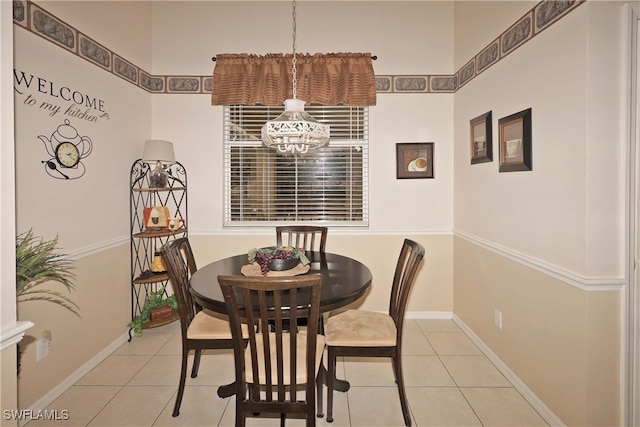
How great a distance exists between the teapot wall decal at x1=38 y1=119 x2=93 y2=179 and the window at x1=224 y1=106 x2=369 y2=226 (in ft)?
4.28

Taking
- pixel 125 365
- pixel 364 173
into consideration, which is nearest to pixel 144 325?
pixel 125 365

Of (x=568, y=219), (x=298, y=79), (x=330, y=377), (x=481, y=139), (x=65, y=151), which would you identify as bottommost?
(x=330, y=377)

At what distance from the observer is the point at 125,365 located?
2619mm

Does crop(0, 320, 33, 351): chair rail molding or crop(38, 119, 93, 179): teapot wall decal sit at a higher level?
crop(38, 119, 93, 179): teapot wall decal

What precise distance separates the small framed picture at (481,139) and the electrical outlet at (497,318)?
117cm

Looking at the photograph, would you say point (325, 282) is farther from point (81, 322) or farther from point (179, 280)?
point (81, 322)

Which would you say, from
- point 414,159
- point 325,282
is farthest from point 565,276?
point 414,159

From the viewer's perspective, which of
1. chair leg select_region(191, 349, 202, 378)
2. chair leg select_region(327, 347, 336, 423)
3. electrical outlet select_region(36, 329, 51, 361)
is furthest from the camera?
chair leg select_region(191, 349, 202, 378)

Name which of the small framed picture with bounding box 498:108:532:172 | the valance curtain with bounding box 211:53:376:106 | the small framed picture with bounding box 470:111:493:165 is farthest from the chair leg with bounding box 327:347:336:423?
the valance curtain with bounding box 211:53:376:106

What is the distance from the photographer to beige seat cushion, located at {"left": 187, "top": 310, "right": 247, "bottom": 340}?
2021mm

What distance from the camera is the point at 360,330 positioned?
6.71ft

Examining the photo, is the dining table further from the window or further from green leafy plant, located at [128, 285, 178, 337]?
green leafy plant, located at [128, 285, 178, 337]

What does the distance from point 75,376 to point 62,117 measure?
1.82 meters

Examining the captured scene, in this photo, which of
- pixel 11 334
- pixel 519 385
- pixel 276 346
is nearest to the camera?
pixel 11 334
